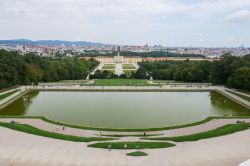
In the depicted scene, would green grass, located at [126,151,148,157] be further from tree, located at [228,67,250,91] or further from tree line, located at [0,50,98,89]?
tree line, located at [0,50,98,89]

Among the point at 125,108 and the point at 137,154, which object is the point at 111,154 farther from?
the point at 125,108

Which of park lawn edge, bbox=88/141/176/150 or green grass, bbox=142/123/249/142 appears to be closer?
park lawn edge, bbox=88/141/176/150

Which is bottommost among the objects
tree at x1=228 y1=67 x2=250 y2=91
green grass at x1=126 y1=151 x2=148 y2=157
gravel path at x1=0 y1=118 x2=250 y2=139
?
gravel path at x1=0 y1=118 x2=250 y2=139

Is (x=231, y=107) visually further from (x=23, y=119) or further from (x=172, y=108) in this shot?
(x=23, y=119)

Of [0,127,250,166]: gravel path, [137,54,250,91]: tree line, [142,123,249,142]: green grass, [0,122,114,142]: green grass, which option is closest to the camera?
[0,127,250,166]: gravel path

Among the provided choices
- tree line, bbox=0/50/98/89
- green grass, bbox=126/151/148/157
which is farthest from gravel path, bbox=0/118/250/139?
tree line, bbox=0/50/98/89

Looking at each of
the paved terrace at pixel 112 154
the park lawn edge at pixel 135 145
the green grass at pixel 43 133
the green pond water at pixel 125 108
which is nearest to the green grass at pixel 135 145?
the park lawn edge at pixel 135 145

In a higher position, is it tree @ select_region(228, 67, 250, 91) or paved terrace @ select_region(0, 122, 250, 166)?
tree @ select_region(228, 67, 250, 91)
